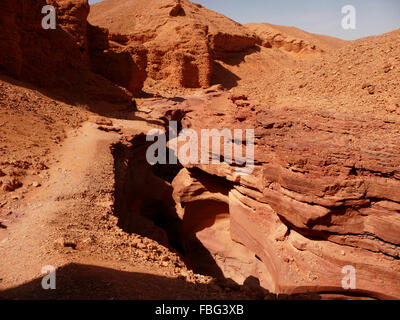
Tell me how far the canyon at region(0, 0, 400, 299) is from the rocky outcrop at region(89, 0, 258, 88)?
8.00m

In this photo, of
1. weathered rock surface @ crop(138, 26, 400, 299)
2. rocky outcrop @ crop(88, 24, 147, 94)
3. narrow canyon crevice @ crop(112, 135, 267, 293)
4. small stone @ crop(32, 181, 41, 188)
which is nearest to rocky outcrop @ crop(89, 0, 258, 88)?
rocky outcrop @ crop(88, 24, 147, 94)

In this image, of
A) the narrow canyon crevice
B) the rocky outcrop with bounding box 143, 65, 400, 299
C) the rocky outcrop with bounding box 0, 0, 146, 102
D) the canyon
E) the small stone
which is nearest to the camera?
the canyon

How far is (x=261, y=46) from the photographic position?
28797 mm

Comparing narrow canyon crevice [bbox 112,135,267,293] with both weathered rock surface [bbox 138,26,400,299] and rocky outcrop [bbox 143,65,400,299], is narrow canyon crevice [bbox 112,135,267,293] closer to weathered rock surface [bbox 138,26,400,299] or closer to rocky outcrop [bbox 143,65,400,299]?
weathered rock surface [bbox 138,26,400,299]

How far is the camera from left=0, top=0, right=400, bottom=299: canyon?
3660mm

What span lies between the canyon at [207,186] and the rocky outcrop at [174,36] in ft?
26.2

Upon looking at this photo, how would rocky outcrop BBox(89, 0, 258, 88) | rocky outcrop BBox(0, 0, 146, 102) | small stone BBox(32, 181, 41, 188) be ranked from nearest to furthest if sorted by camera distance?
small stone BBox(32, 181, 41, 188)
rocky outcrop BBox(0, 0, 146, 102)
rocky outcrop BBox(89, 0, 258, 88)

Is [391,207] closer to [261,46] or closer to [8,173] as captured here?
[8,173]

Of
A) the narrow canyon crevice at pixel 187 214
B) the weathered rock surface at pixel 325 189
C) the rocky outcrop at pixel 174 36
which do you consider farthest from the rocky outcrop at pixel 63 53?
the weathered rock surface at pixel 325 189

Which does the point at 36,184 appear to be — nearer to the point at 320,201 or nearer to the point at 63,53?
the point at 320,201

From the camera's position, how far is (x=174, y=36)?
20.1 metres

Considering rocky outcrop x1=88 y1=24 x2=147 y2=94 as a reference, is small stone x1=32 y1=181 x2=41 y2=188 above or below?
below

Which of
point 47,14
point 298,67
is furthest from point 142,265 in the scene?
point 47,14
